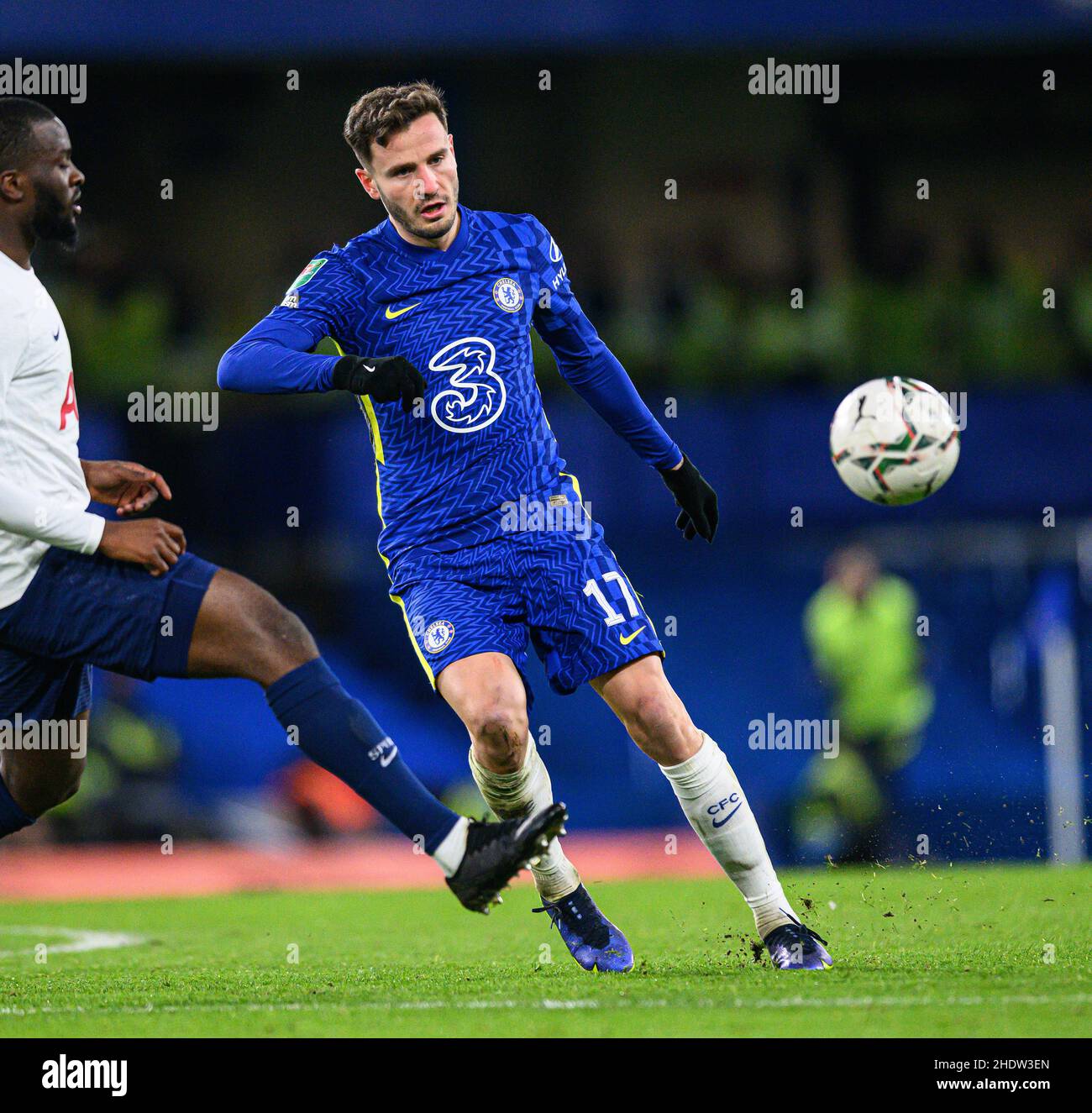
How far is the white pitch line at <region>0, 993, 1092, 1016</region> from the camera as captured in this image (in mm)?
4270

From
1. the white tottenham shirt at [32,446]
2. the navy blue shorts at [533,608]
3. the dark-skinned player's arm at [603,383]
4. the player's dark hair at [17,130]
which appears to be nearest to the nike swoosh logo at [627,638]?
the navy blue shorts at [533,608]

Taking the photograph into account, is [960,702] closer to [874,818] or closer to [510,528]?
[874,818]

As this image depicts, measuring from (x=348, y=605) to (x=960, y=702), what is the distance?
5.30m

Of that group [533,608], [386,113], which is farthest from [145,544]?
[386,113]

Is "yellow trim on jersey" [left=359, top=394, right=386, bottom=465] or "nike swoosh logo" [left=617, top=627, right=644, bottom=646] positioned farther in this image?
"yellow trim on jersey" [left=359, top=394, right=386, bottom=465]

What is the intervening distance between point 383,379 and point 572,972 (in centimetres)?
198

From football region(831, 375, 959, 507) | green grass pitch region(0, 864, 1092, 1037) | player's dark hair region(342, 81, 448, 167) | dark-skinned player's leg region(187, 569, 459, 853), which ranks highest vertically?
player's dark hair region(342, 81, 448, 167)

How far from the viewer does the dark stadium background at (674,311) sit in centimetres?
1340

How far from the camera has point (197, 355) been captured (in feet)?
49.6

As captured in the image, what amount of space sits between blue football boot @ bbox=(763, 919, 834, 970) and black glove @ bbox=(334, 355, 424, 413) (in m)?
1.94

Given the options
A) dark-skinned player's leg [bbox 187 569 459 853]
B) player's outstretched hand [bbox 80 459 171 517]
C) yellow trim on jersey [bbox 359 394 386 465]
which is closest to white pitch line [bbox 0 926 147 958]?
player's outstretched hand [bbox 80 459 171 517]

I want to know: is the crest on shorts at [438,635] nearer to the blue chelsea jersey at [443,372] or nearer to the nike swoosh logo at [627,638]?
the blue chelsea jersey at [443,372]

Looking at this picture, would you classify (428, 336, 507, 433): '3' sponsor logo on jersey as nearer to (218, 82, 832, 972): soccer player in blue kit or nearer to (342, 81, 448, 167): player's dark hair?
(218, 82, 832, 972): soccer player in blue kit

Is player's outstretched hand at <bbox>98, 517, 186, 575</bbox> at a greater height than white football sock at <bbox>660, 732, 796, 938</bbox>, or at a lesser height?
greater
